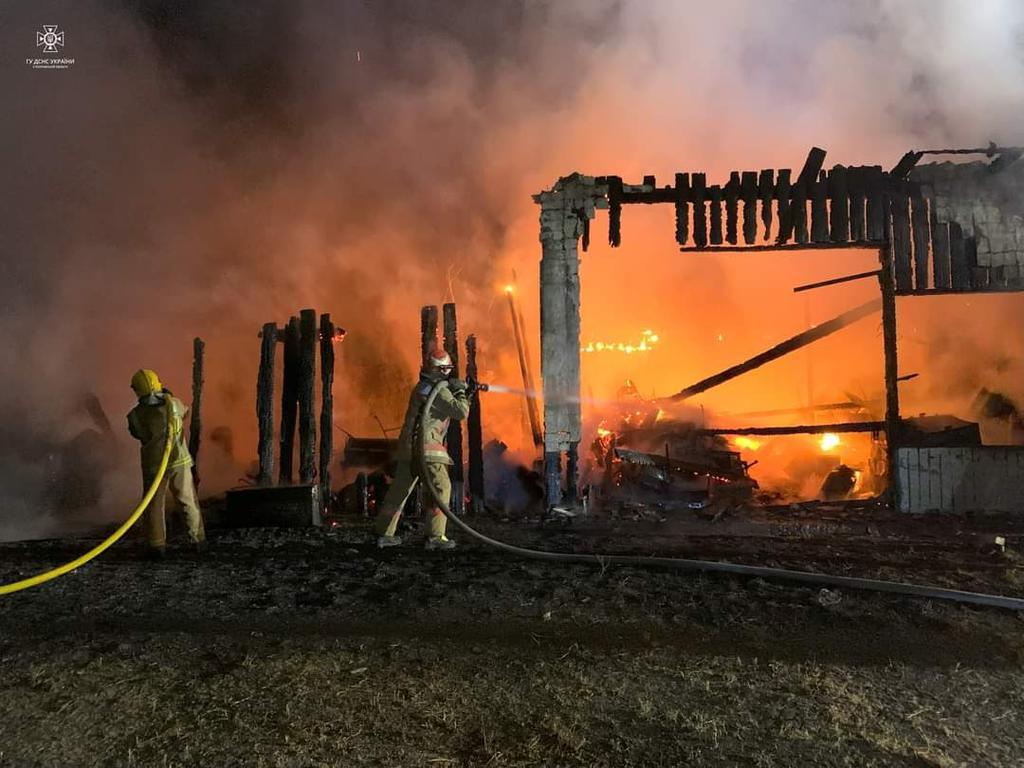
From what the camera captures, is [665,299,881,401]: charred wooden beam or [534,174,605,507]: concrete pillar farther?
[665,299,881,401]: charred wooden beam

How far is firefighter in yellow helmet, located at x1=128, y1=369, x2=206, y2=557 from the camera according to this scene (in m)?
6.29

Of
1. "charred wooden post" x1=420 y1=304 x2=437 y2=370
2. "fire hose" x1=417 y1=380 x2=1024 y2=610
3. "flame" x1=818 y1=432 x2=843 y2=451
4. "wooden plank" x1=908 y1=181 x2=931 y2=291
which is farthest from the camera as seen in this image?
"flame" x1=818 y1=432 x2=843 y2=451

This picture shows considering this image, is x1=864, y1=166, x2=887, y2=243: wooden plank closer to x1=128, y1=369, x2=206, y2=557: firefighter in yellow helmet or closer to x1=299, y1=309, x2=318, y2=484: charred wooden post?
x1=299, y1=309, x2=318, y2=484: charred wooden post

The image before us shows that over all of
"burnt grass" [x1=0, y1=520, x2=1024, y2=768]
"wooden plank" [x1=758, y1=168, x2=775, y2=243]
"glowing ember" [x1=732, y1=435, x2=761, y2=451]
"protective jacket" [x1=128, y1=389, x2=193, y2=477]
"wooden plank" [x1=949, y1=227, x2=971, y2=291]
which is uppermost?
"wooden plank" [x1=758, y1=168, x2=775, y2=243]

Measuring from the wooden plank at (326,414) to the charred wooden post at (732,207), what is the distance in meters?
5.50

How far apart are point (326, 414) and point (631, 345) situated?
16388mm

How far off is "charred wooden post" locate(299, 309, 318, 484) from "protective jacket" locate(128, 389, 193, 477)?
2062 mm

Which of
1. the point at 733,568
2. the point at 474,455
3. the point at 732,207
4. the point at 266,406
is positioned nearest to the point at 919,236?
the point at 732,207

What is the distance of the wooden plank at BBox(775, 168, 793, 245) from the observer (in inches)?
337

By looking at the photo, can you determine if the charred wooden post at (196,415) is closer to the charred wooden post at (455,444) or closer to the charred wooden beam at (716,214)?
the charred wooden post at (455,444)

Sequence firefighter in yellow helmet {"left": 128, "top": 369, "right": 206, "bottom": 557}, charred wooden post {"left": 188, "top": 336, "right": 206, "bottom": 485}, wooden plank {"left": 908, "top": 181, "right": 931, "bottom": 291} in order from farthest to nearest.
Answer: charred wooden post {"left": 188, "top": 336, "right": 206, "bottom": 485} < wooden plank {"left": 908, "top": 181, "right": 931, "bottom": 291} < firefighter in yellow helmet {"left": 128, "top": 369, "right": 206, "bottom": 557}

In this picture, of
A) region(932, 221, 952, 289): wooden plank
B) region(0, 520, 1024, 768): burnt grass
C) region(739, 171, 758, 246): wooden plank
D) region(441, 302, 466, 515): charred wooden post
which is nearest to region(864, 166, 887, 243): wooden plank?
region(932, 221, 952, 289): wooden plank

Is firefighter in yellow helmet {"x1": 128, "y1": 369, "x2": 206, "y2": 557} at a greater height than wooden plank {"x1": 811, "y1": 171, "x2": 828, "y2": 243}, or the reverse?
wooden plank {"x1": 811, "y1": 171, "x2": 828, "y2": 243}

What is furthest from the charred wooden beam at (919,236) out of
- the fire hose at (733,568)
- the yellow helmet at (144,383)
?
the yellow helmet at (144,383)
